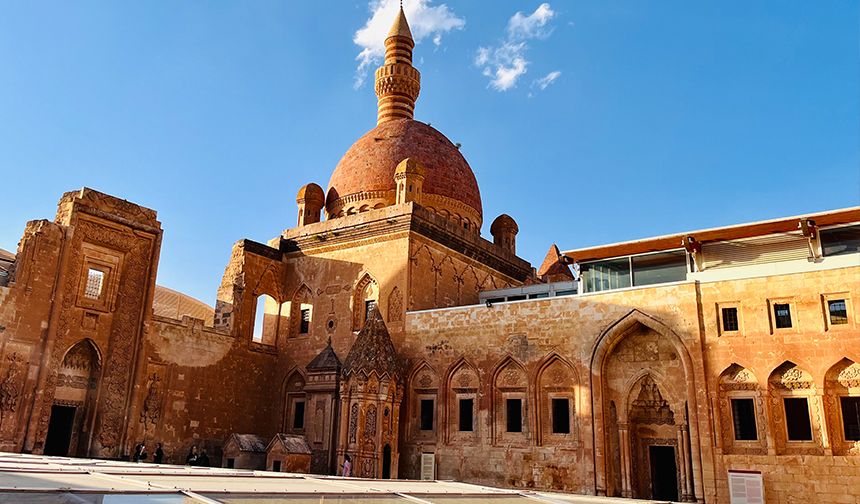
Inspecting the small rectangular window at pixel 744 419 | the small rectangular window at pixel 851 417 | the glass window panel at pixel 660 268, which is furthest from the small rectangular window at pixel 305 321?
the small rectangular window at pixel 851 417

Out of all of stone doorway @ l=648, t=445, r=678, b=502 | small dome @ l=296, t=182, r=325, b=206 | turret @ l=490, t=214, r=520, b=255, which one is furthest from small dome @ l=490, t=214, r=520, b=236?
stone doorway @ l=648, t=445, r=678, b=502

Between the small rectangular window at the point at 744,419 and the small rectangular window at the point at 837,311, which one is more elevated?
the small rectangular window at the point at 837,311

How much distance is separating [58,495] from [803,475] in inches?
539

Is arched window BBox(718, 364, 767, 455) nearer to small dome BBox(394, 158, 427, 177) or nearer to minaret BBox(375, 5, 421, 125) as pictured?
small dome BBox(394, 158, 427, 177)

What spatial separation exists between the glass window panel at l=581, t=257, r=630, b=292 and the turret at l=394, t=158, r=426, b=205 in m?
6.03

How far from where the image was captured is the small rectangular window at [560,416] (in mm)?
16656

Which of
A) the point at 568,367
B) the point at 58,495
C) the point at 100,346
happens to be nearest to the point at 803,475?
the point at 568,367

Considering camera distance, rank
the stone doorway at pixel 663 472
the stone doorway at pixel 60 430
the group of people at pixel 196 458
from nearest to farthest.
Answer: the stone doorway at pixel 663 472 → the stone doorway at pixel 60 430 → the group of people at pixel 196 458

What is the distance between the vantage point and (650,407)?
53.0ft

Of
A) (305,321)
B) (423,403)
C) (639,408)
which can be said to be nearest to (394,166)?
(305,321)

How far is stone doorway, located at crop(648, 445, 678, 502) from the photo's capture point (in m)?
15.8

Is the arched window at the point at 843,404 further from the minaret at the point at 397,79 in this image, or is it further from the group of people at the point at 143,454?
the minaret at the point at 397,79

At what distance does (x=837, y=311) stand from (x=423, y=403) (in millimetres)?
10074

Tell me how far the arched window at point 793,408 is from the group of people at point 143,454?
1407cm
